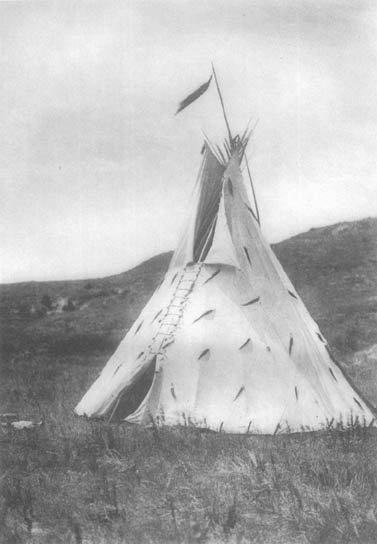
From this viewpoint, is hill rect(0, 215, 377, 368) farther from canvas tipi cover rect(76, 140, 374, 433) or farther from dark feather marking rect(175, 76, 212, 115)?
dark feather marking rect(175, 76, 212, 115)

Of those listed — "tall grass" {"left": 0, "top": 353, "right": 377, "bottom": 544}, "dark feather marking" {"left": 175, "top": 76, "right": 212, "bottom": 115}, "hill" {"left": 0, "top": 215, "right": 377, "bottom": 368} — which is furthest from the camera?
"hill" {"left": 0, "top": 215, "right": 377, "bottom": 368}

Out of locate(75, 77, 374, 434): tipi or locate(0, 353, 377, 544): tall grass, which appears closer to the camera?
locate(0, 353, 377, 544): tall grass

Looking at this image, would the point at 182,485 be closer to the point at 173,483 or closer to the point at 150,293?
the point at 173,483

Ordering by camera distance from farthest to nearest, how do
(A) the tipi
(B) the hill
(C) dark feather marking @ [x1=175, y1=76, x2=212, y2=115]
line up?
(B) the hill
(C) dark feather marking @ [x1=175, y1=76, x2=212, y2=115]
(A) the tipi

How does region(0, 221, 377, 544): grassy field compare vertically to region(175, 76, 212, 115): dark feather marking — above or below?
below

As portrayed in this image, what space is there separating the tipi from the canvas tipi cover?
1 cm

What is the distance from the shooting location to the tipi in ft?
23.8

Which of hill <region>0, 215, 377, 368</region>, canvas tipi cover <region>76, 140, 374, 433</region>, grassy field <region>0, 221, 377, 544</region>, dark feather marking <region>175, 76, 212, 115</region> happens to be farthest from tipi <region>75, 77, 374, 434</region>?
hill <region>0, 215, 377, 368</region>

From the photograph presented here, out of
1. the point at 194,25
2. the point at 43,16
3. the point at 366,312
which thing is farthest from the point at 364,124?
the point at 366,312

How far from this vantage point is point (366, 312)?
2067 cm

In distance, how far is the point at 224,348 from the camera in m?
7.52

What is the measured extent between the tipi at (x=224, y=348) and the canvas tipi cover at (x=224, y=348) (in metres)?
0.01

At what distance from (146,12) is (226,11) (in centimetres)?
94

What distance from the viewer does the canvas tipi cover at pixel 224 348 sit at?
7.25m
